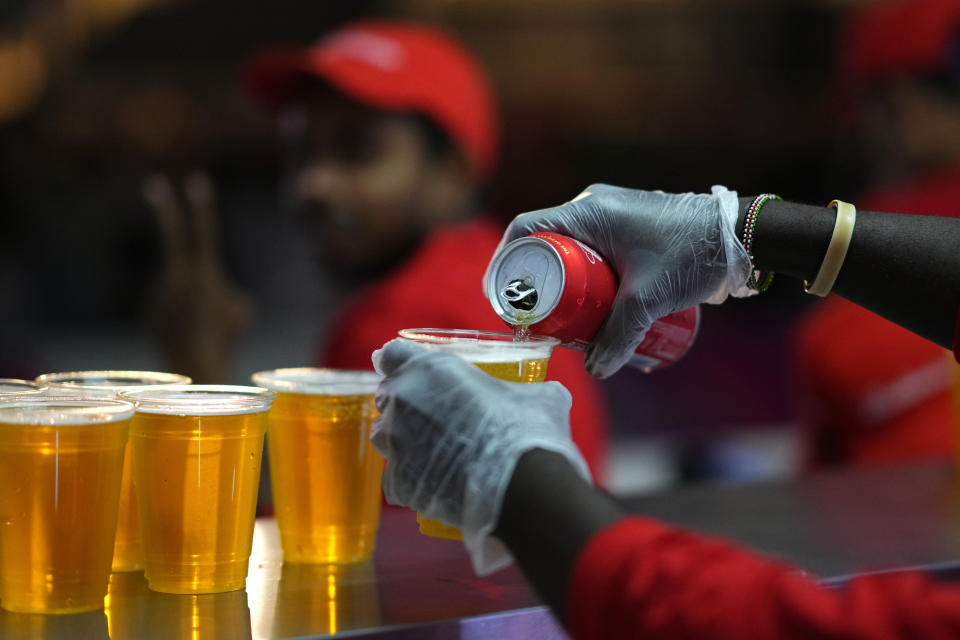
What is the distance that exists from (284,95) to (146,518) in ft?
5.33

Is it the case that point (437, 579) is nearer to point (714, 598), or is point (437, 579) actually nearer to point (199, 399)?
point (199, 399)

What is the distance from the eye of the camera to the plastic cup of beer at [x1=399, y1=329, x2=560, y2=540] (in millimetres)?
1100

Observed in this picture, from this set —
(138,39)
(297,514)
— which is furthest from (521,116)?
(297,514)

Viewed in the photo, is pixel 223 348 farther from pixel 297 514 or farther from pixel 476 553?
pixel 476 553

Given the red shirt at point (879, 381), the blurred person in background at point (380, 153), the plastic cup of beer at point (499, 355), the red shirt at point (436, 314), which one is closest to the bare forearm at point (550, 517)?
the plastic cup of beer at point (499, 355)

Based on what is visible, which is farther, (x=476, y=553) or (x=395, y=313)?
(x=395, y=313)

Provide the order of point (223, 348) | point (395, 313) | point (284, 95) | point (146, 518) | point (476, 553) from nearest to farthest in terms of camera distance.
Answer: point (476, 553), point (146, 518), point (395, 313), point (284, 95), point (223, 348)

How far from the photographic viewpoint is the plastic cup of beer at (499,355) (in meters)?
1.10

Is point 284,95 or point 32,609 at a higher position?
point 284,95

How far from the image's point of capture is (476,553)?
37.9 inches

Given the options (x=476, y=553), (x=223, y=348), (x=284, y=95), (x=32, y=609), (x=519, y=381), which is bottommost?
(x=223, y=348)

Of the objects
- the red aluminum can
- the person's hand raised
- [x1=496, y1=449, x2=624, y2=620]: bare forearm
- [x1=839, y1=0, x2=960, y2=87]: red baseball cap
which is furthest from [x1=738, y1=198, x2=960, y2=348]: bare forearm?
the person's hand raised

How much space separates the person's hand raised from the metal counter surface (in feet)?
4.42

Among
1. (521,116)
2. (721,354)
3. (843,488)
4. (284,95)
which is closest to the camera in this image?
(843,488)
